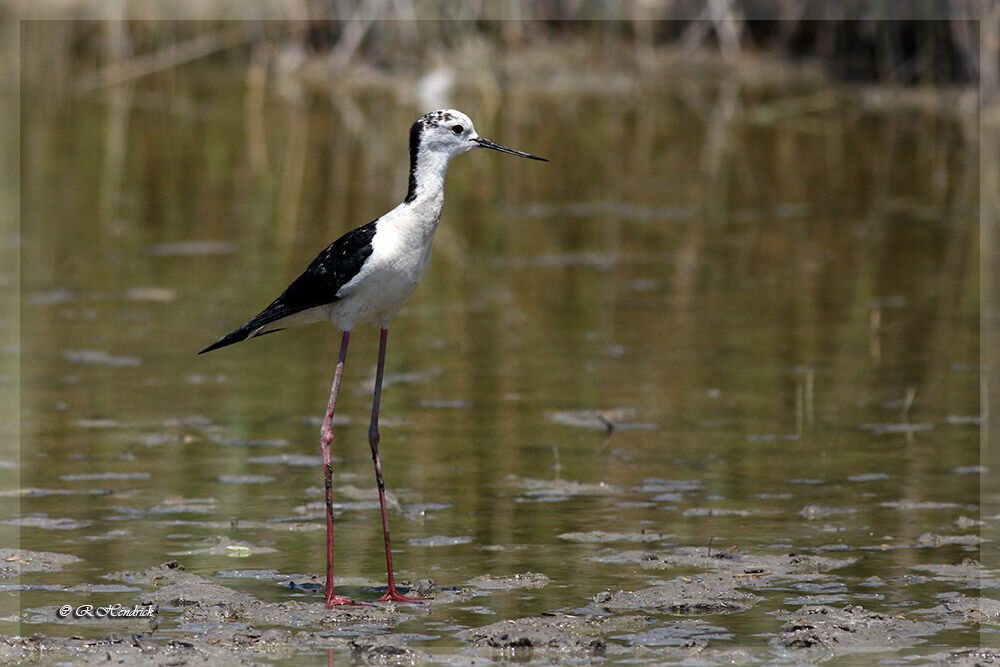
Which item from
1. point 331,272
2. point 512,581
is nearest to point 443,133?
point 331,272

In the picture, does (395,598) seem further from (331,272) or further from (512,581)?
(331,272)

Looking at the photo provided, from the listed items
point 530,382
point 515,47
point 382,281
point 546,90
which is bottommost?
point 530,382

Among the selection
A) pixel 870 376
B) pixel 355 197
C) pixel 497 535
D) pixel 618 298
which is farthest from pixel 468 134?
pixel 355 197

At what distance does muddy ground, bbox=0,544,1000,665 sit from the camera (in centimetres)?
489

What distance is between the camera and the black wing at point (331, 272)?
5.83m

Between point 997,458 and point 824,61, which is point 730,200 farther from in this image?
point 824,61

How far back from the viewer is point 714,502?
268 inches

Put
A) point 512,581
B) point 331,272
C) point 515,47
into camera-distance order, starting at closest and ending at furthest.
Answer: point 512,581, point 331,272, point 515,47

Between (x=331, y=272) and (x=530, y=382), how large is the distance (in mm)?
3198

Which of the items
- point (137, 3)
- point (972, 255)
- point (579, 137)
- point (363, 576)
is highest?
point (137, 3)

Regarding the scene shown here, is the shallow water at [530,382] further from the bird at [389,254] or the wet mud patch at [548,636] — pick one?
the bird at [389,254]

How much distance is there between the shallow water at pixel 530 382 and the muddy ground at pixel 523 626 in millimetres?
51

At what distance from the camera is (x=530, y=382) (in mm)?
8945

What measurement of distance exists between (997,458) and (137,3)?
2212 cm
